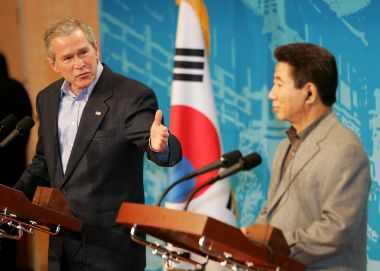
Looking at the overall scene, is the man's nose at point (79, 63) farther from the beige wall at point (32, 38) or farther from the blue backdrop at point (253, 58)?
the beige wall at point (32, 38)

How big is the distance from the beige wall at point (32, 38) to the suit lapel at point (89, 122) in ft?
8.85

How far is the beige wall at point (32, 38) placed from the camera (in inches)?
262

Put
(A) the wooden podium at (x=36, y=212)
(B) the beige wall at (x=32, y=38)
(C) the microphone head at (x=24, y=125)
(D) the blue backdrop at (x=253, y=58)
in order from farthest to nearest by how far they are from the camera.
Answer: (B) the beige wall at (x=32, y=38) → (D) the blue backdrop at (x=253, y=58) → (C) the microphone head at (x=24, y=125) → (A) the wooden podium at (x=36, y=212)

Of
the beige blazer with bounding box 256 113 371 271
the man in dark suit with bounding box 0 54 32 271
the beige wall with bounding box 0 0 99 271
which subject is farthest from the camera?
the beige wall with bounding box 0 0 99 271

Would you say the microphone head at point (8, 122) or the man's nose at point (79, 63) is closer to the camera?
the microphone head at point (8, 122)

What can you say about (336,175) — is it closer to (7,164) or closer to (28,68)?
(7,164)

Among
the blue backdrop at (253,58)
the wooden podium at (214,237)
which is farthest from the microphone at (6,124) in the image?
the blue backdrop at (253,58)

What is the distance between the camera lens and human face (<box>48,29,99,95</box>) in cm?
384

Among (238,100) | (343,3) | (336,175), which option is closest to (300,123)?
(336,175)

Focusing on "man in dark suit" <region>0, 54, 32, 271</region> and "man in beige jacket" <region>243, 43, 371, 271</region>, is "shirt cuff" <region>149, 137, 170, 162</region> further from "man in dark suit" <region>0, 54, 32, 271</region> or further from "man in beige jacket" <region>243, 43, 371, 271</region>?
"man in dark suit" <region>0, 54, 32, 271</region>

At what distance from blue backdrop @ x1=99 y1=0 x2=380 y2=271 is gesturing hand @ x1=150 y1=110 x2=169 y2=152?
6.23 feet

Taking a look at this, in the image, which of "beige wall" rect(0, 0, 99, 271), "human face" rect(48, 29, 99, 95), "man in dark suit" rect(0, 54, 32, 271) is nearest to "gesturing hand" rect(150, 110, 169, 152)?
"human face" rect(48, 29, 99, 95)

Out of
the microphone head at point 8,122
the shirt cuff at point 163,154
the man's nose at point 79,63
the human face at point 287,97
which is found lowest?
the shirt cuff at point 163,154

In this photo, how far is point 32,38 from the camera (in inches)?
269
